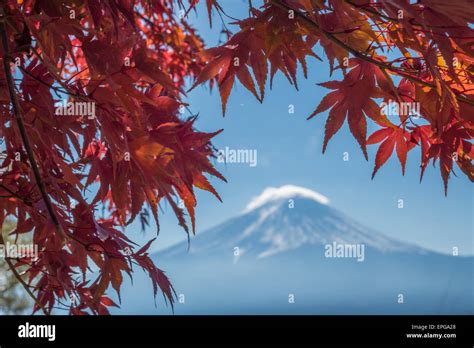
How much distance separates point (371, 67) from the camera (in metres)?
0.91

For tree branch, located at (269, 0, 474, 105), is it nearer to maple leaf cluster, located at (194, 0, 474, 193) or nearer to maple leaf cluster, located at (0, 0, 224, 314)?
maple leaf cluster, located at (194, 0, 474, 193)

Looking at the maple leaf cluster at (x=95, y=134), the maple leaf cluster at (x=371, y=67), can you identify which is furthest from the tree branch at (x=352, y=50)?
→ the maple leaf cluster at (x=95, y=134)

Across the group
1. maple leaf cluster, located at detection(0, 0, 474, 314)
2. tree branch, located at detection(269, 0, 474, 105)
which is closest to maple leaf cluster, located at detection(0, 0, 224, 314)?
maple leaf cluster, located at detection(0, 0, 474, 314)

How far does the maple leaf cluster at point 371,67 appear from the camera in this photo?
783 mm

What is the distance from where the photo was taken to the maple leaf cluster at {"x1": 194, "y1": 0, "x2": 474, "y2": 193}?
78 cm

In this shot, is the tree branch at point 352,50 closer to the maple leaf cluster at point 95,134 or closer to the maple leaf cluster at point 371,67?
the maple leaf cluster at point 371,67

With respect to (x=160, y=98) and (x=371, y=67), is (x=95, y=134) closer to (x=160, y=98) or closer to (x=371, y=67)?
(x=160, y=98)

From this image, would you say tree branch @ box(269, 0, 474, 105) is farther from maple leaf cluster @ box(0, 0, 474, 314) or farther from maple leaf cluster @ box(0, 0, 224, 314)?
maple leaf cluster @ box(0, 0, 224, 314)

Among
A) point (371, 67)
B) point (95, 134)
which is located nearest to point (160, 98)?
point (95, 134)

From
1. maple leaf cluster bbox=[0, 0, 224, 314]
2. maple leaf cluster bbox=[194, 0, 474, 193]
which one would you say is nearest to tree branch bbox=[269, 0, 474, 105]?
maple leaf cluster bbox=[194, 0, 474, 193]
